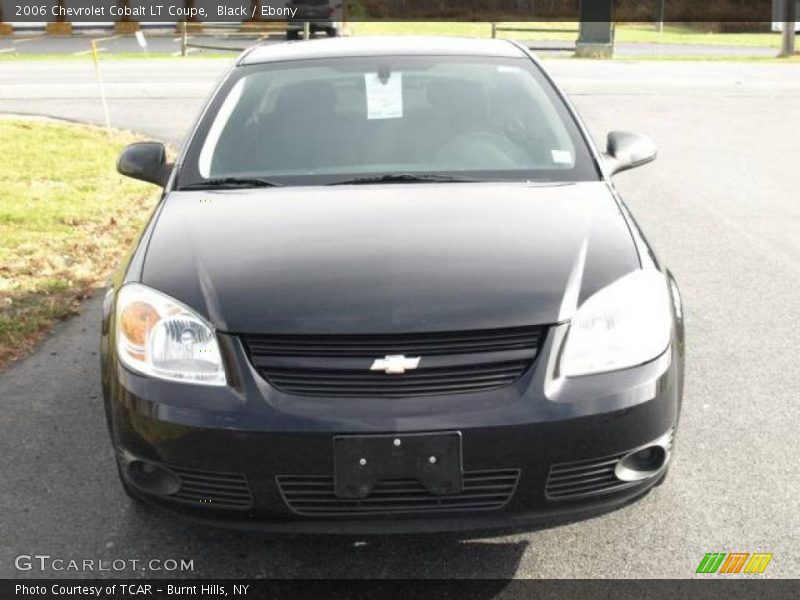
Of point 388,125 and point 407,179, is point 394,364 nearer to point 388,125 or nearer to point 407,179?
point 407,179

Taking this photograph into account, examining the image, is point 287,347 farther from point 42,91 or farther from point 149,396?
point 42,91

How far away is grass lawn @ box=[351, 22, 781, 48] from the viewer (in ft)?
132

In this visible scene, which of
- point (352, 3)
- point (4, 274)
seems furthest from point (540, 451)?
point (352, 3)

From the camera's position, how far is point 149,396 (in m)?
3.01

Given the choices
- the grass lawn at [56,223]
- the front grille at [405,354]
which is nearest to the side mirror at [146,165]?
the grass lawn at [56,223]

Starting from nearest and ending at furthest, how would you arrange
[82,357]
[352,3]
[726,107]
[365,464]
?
[365,464] < [82,357] < [726,107] < [352,3]

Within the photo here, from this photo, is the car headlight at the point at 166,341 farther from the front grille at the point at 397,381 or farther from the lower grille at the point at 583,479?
the lower grille at the point at 583,479

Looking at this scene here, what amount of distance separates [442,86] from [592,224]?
53.4 inches

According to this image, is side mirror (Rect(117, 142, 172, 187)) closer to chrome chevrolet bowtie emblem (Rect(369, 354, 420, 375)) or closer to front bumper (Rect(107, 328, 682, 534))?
front bumper (Rect(107, 328, 682, 534))

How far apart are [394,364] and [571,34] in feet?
136

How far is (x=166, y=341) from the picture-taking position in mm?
3082

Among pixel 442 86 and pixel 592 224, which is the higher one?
pixel 442 86

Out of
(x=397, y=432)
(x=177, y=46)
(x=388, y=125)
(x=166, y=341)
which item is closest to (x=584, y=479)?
(x=397, y=432)

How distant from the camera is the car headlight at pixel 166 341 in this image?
9.86 feet
